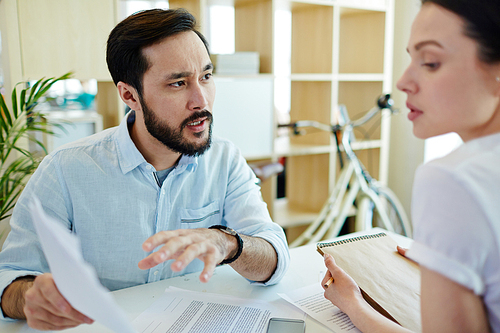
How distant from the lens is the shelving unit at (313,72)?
2.65 m

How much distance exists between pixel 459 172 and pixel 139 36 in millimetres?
1041

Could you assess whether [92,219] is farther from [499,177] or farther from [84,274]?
[499,177]

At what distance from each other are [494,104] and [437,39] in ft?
0.41

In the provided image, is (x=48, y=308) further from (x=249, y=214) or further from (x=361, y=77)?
(x=361, y=77)

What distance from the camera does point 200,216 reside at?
1354mm

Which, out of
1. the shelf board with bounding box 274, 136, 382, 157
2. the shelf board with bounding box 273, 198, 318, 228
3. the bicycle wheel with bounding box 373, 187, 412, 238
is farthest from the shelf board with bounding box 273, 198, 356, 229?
the shelf board with bounding box 274, 136, 382, 157

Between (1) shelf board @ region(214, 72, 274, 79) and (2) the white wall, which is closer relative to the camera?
(1) shelf board @ region(214, 72, 274, 79)

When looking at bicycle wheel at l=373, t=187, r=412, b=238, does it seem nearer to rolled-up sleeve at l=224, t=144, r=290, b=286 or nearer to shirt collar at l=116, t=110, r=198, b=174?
rolled-up sleeve at l=224, t=144, r=290, b=286

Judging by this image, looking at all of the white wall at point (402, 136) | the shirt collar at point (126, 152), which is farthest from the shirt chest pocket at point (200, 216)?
the white wall at point (402, 136)

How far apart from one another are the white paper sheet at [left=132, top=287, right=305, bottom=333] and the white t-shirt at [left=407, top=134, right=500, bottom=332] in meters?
0.45

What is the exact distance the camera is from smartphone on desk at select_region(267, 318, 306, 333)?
88 cm

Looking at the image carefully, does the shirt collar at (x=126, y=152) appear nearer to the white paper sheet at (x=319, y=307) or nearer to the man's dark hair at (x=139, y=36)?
the man's dark hair at (x=139, y=36)

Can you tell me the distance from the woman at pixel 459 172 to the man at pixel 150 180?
566mm

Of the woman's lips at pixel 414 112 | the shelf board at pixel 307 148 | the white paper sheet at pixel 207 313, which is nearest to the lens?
the woman's lips at pixel 414 112
